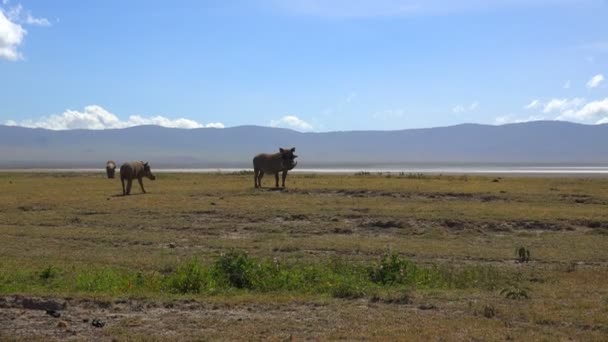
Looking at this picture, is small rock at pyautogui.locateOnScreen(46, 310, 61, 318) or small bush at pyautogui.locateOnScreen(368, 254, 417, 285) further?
small bush at pyautogui.locateOnScreen(368, 254, 417, 285)

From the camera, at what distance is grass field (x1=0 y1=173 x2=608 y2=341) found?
33.2 feet

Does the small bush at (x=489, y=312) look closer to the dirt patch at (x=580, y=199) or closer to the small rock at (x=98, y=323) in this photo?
the small rock at (x=98, y=323)

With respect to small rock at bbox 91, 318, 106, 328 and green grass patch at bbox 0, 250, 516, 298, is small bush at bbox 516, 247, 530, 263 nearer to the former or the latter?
green grass patch at bbox 0, 250, 516, 298

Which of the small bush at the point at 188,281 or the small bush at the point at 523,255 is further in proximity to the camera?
the small bush at the point at 523,255

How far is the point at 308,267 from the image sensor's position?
15062 millimetres

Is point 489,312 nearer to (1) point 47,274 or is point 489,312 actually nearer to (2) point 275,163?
(1) point 47,274

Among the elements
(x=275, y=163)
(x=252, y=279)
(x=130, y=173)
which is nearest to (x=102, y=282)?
Result: (x=252, y=279)

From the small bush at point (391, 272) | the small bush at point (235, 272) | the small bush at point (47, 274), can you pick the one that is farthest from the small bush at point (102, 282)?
the small bush at point (391, 272)

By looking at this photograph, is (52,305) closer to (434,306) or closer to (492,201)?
(434,306)

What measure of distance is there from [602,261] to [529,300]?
6.69 meters

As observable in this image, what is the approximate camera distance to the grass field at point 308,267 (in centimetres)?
1012

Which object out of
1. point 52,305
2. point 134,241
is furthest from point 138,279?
point 134,241

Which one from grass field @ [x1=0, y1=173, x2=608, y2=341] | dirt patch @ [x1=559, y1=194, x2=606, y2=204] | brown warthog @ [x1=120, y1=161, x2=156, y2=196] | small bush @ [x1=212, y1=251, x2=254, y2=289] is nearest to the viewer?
grass field @ [x1=0, y1=173, x2=608, y2=341]

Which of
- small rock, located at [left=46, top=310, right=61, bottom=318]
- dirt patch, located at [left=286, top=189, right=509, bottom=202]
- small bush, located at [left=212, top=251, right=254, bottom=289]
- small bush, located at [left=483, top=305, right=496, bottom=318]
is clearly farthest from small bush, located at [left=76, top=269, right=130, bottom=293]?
dirt patch, located at [left=286, top=189, right=509, bottom=202]
